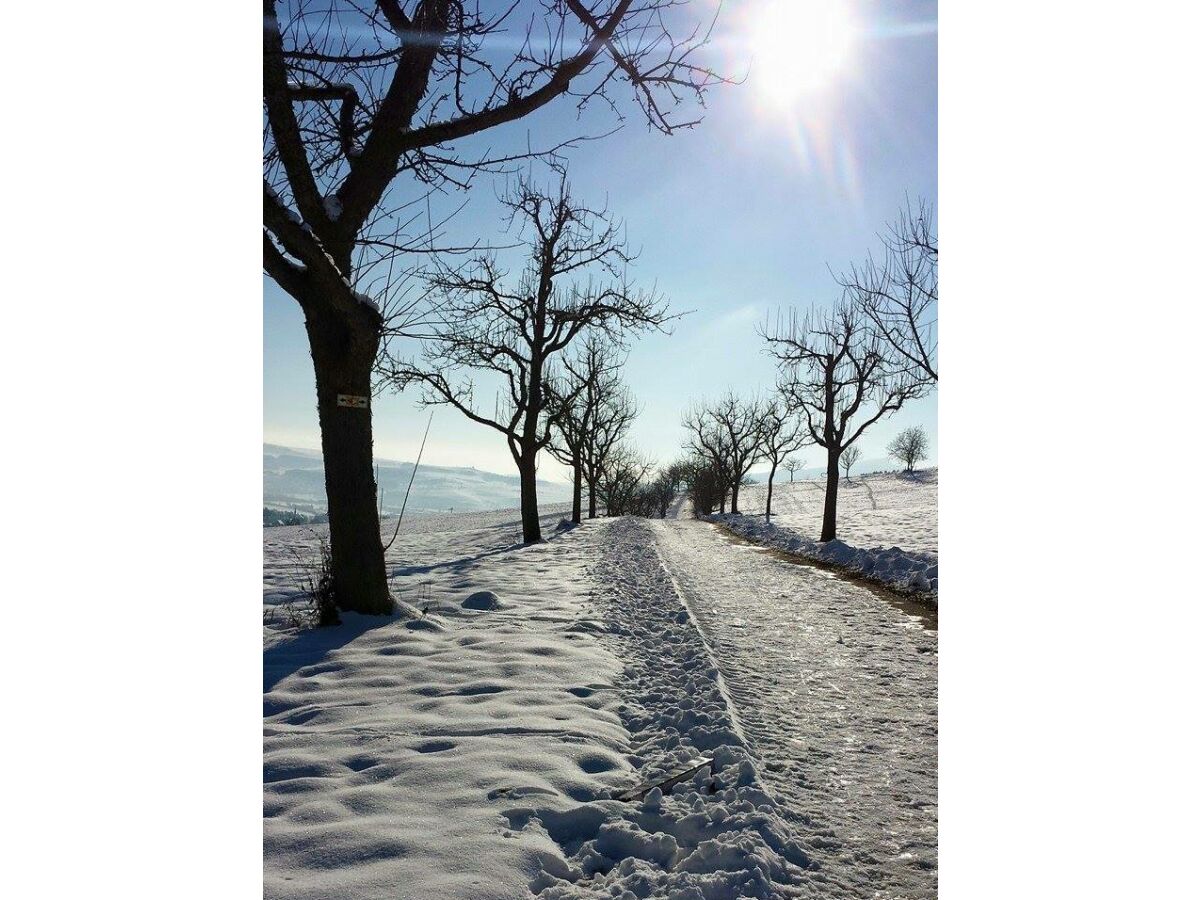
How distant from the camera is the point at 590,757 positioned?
302cm

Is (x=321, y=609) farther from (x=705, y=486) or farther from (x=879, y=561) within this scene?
(x=705, y=486)

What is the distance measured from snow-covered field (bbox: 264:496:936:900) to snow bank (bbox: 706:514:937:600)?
3476 mm

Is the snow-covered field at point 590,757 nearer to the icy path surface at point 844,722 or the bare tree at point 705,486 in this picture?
the icy path surface at point 844,722

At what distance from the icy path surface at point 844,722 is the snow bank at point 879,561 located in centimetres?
131

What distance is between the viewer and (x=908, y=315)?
12.1 m

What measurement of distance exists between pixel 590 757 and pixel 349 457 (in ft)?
11.0

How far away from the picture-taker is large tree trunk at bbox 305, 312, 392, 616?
5.25 m

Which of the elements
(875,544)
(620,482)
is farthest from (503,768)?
(620,482)

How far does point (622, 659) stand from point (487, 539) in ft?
45.3

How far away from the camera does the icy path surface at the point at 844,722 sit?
245cm

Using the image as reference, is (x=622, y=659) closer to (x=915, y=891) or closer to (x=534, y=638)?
(x=534, y=638)

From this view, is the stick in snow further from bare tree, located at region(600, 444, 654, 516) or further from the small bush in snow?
bare tree, located at region(600, 444, 654, 516)

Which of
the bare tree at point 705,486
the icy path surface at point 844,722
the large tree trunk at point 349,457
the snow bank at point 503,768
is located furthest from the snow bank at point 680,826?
the bare tree at point 705,486

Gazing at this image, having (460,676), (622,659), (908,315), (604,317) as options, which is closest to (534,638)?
(622,659)
